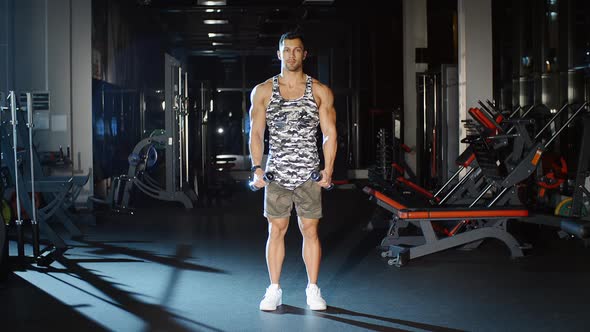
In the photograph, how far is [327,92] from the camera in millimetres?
3850

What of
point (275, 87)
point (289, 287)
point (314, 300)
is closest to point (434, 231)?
point (289, 287)

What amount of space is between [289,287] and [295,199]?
3.02 ft

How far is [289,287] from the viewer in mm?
4570

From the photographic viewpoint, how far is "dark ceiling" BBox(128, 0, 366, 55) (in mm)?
13883

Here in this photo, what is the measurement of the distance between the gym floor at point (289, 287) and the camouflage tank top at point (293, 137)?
28.8 inches

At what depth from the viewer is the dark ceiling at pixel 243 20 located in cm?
1388

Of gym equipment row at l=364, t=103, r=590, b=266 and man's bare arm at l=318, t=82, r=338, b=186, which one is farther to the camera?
gym equipment row at l=364, t=103, r=590, b=266

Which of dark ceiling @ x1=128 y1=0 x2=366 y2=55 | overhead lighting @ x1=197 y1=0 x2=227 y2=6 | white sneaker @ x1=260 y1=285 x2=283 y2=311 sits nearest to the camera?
white sneaker @ x1=260 y1=285 x2=283 y2=311

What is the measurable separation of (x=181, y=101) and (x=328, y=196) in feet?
9.49

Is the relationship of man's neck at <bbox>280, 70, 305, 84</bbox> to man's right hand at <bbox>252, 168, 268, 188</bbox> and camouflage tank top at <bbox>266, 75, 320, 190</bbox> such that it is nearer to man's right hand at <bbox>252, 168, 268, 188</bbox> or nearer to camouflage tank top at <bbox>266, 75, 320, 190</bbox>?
camouflage tank top at <bbox>266, 75, 320, 190</bbox>

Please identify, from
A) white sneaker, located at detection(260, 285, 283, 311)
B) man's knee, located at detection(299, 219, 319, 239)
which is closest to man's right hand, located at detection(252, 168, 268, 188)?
man's knee, located at detection(299, 219, 319, 239)

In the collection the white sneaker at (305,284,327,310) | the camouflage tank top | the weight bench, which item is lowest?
the white sneaker at (305,284,327,310)

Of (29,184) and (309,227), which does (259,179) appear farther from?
(29,184)

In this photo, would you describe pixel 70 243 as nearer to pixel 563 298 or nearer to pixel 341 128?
pixel 563 298
